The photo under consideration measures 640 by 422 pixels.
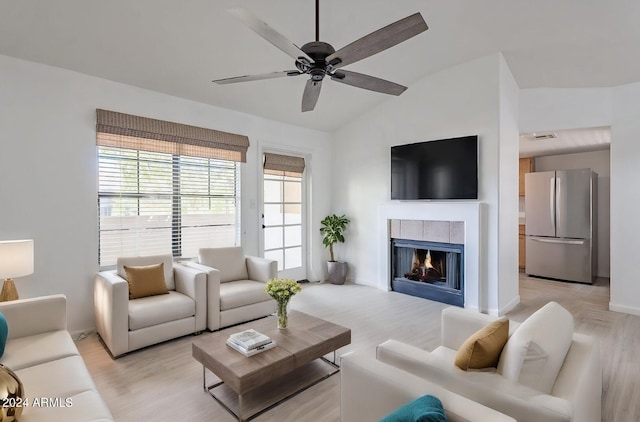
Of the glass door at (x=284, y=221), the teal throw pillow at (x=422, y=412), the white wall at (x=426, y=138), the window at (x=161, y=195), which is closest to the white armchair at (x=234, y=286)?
the window at (x=161, y=195)

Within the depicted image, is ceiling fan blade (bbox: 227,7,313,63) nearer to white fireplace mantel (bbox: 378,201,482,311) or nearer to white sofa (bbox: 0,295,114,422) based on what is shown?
white sofa (bbox: 0,295,114,422)

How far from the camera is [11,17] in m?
2.57

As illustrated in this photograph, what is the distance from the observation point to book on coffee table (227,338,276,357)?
2.22 meters

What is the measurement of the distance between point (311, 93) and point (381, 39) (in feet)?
2.71

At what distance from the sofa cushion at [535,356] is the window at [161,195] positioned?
3714 mm

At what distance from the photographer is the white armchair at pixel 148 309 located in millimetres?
2857

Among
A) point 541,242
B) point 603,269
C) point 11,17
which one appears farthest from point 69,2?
point 603,269

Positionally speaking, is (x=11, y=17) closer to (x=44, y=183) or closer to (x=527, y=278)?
(x=44, y=183)

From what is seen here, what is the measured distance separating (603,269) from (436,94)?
464 centimetres

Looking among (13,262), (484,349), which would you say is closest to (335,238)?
(13,262)

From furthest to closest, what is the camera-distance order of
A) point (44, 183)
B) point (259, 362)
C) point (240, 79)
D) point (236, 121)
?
1. point (236, 121)
2. point (44, 183)
3. point (240, 79)
4. point (259, 362)

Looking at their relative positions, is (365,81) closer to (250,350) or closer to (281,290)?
(281,290)

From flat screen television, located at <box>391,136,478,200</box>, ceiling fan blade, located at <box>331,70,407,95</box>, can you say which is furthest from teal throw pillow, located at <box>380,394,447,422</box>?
flat screen television, located at <box>391,136,478,200</box>

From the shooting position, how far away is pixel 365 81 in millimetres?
2559
